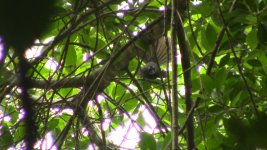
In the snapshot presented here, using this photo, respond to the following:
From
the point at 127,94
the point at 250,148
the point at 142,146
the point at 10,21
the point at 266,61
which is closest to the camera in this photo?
the point at 10,21

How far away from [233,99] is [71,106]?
0.72 m

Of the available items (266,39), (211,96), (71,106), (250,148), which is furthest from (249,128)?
(71,106)

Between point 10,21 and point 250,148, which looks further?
point 250,148

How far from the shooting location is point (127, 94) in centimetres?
183

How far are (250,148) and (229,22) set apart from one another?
1.25 feet

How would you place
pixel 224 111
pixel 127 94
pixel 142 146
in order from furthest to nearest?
pixel 127 94
pixel 142 146
pixel 224 111

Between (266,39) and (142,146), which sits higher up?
(266,39)

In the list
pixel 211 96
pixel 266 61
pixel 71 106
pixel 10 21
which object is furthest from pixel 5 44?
pixel 71 106

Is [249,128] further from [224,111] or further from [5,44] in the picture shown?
[5,44]

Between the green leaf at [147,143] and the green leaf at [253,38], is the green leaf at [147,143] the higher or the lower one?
the lower one

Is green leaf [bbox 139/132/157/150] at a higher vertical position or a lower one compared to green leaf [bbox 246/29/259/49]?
lower

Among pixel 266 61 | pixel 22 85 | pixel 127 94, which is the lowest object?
pixel 22 85

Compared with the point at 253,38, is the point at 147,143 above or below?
below

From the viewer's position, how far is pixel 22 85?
0.52 feet
